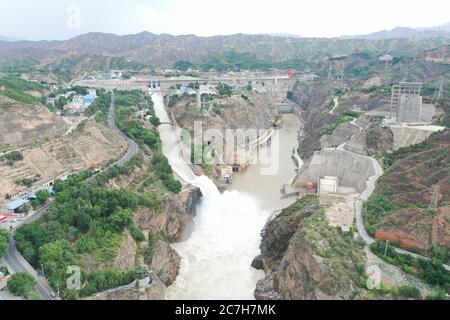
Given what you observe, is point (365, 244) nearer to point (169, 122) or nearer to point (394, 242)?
point (394, 242)

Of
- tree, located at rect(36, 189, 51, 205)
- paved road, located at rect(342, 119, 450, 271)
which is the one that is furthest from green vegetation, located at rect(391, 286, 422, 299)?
tree, located at rect(36, 189, 51, 205)

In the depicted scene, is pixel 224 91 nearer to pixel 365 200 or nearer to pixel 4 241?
pixel 365 200

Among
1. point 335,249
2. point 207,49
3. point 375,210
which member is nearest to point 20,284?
point 335,249

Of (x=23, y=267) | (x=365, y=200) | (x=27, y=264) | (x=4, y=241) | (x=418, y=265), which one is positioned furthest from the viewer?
(x=365, y=200)

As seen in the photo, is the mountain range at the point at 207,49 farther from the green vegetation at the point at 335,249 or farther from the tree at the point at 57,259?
the green vegetation at the point at 335,249
